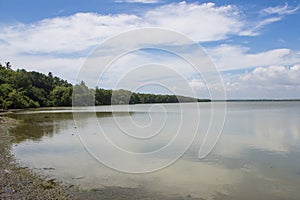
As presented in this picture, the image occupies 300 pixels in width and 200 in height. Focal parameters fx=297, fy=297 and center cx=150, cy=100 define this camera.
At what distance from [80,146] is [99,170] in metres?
8.38

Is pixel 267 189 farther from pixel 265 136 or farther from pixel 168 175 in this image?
pixel 265 136

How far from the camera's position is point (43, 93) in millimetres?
102438

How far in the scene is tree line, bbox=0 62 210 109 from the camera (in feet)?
258

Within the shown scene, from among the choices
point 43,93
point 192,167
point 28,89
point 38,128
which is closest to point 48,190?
point 192,167

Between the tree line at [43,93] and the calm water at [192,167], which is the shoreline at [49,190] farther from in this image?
the tree line at [43,93]

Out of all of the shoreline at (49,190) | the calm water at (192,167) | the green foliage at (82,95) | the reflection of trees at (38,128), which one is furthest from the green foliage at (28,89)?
the shoreline at (49,190)

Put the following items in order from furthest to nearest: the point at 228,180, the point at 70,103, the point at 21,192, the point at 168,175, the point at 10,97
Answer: the point at 70,103, the point at 10,97, the point at 168,175, the point at 228,180, the point at 21,192

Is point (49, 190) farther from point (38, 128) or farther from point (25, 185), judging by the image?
point (38, 128)

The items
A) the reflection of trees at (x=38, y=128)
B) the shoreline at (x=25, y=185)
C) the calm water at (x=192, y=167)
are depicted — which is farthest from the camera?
the reflection of trees at (x=38, y=128)

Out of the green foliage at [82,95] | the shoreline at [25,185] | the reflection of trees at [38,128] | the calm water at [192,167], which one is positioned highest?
the green foliage at [82,95]

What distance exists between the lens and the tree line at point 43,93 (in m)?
78.7

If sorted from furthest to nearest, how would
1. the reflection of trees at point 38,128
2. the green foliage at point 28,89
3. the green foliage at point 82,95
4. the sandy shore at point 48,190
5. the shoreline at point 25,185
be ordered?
1. the green foliage at point 82,95
2. the green foliage at point 28,89
3. the reflection of trees at point 38,128
4. the sandy shore at point 48,190
5. the shoreline at point 25,185

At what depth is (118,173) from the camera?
1481cm

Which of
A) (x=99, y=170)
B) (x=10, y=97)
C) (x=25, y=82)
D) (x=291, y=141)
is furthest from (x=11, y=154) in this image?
(x=25, y=82)
